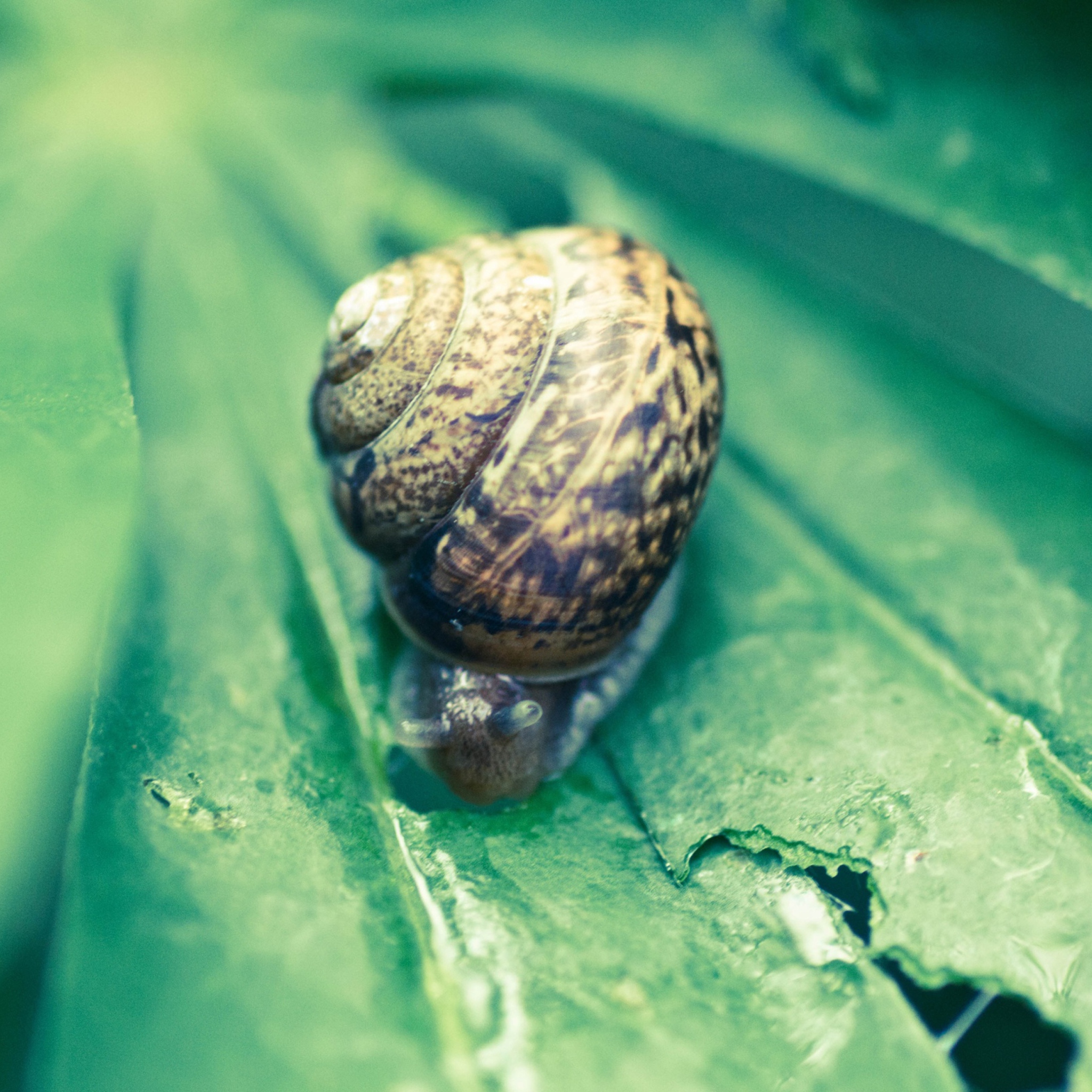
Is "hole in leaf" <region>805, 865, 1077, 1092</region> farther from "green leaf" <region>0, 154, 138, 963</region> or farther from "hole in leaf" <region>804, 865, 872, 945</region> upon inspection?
"green leaf" <region>0, 154, 138, 963</region>

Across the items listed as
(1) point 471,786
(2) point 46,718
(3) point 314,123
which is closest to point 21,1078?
(2) point 46,718

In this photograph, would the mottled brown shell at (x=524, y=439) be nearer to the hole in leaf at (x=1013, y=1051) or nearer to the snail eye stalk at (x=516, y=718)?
the snail eye stalk at (x=516, y=718)

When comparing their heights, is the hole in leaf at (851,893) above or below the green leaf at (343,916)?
above

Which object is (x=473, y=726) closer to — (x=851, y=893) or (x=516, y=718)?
(x=516, y=718)

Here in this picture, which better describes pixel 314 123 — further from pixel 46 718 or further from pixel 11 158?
pixel 46 718

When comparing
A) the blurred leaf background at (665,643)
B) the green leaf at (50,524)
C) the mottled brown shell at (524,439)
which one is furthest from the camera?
the mottled brown shell at (524,439)

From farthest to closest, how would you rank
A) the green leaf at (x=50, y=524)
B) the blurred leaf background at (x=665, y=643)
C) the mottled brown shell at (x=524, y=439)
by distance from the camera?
the mottled brown shell at (x=524, y=439)
the blurred leaf background at (x=665, y=643)
the green leaf at (x=50, y=524)

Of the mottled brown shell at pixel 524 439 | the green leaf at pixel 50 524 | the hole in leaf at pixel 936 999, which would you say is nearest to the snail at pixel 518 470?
the mottled brown shell at pixel 524 439

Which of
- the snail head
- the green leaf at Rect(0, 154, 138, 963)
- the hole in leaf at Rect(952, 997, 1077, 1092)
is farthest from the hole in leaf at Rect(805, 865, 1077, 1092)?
the green leaf at Rect(0, 154, 138, 963)
